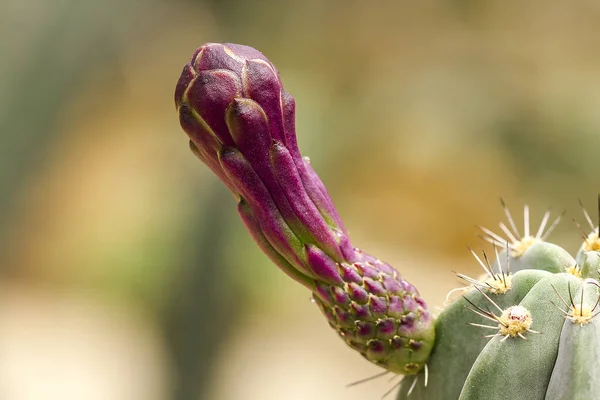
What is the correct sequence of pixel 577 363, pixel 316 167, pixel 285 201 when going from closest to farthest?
pixel 577 363, pixel 285 201, pixel 316 167

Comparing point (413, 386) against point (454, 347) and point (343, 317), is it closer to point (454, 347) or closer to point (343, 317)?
point (454, 347)

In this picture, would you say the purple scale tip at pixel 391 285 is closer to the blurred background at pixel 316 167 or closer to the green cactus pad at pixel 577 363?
the green cactus pad at pixel 577 363

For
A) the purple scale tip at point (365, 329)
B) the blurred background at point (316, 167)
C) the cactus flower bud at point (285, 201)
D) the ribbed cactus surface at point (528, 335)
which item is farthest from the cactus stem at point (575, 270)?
the blurred background at point (316, 167)

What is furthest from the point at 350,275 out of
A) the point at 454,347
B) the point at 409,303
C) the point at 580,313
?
the point at 580,313

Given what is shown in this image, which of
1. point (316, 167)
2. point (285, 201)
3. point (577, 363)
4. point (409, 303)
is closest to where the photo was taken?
point (577, 363)

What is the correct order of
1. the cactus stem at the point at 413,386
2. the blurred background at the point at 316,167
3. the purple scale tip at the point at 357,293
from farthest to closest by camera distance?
the blurred background at the point at 316,167 < the cactus stem at the point at 413,386 < the purple scale tip at the point at 357,293

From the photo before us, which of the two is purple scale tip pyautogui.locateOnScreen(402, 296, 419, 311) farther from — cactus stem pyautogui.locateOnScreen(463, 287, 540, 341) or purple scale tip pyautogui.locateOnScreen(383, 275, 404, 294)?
cactus stem pyautogui.locateOnScreen(463, 287, 540, 341)

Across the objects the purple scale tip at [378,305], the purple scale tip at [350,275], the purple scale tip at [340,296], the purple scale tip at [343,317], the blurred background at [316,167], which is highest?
the blurred background at [316,167]

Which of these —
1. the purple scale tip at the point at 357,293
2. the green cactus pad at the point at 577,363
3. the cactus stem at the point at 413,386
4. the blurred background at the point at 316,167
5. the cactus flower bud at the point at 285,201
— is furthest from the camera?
the blurred background at the point at 316,167
